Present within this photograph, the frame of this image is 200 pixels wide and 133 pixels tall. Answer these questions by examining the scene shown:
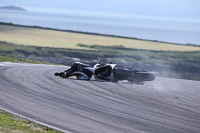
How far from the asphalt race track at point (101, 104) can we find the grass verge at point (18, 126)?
40cm

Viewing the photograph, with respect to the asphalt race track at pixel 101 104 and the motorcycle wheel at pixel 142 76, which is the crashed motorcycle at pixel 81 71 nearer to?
the asphalt race track at pixel 101 104

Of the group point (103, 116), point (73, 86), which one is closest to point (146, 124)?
point (103, 116)

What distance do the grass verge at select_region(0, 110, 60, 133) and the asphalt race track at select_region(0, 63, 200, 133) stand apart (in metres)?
0.40

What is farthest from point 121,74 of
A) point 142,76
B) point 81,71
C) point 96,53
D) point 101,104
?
point 96,53

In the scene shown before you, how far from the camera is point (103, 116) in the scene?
511 inches

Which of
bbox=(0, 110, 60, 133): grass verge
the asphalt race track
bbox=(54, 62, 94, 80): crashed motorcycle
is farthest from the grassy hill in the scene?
bbox=(0, 110, 60, 133): grass verge

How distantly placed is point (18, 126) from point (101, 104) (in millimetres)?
4885

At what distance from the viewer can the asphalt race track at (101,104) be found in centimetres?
1202

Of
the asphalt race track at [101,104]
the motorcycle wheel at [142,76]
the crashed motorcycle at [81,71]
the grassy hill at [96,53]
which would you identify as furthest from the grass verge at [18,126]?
the grassy hill at [96,53]

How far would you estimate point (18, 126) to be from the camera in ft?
36.5

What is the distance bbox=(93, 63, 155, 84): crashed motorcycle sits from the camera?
70.7 ft

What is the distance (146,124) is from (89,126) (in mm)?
2341

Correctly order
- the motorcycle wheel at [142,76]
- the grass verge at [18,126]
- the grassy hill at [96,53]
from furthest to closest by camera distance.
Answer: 1. the grassy hill at [96,53]
2. the motorcycle wheel at [142,76]
3. the grass verge at [18,126]

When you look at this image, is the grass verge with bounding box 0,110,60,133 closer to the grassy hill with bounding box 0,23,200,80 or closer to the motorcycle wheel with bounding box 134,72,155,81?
the motorcycle wheel with bounding box 134,72,155,81
